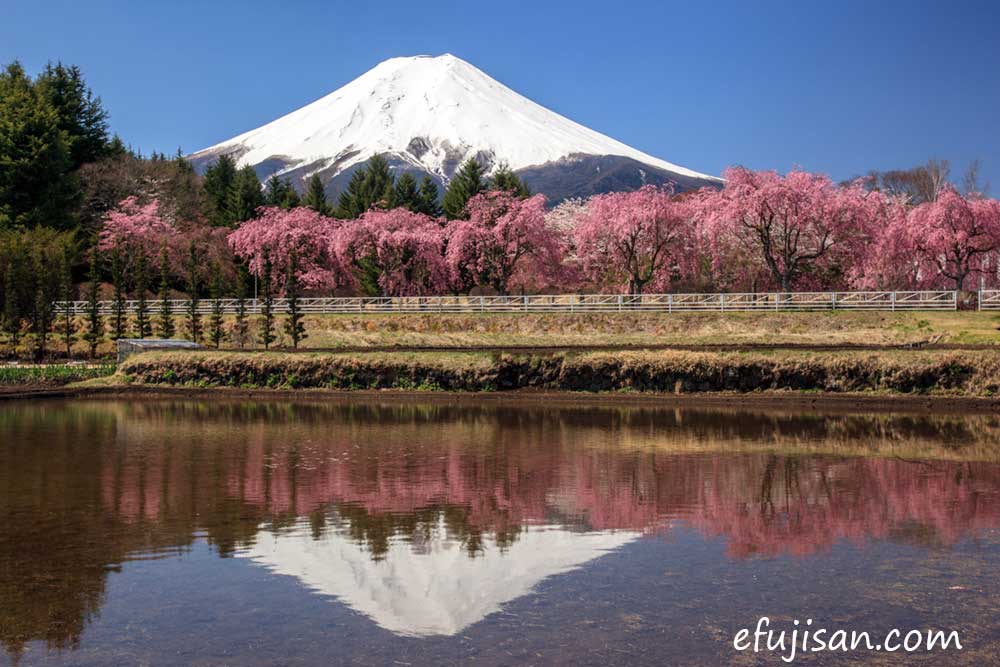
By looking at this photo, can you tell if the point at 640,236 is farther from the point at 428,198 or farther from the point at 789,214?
the point at 428,198

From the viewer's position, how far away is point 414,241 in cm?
6544

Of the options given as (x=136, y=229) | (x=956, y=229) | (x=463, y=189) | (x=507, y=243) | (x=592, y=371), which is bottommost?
(x=592, y=371)

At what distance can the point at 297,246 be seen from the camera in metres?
68.9

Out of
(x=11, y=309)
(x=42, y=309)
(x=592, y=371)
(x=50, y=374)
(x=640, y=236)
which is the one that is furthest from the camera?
(x=640, y=236)

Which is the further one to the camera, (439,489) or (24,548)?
(439,489)

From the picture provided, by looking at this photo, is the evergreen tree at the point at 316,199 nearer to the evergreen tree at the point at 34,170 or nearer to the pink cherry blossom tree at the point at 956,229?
the evergreen tree at the point at 34,170

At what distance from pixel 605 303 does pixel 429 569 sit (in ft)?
127

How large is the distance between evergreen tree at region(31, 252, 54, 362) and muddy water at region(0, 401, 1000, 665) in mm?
29697

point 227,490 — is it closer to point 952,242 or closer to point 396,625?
point 396,625

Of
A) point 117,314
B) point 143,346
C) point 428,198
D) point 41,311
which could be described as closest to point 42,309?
point 41,311

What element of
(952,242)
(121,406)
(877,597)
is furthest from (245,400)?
(952,242)

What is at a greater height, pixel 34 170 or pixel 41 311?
pixel 34 170

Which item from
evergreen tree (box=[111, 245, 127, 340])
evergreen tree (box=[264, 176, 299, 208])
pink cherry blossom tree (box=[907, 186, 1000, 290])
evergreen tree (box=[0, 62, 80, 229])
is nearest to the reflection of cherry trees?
evergreen tree (box=[111, 245, 127, 340])

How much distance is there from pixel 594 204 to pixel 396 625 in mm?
53562
